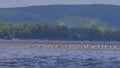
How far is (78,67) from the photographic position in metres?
51.4

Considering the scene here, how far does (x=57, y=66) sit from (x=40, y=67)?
2080 mm

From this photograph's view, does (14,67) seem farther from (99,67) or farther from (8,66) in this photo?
(99,67)

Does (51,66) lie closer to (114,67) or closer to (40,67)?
(40,67)

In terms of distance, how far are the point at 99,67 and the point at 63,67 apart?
3593 millimetres

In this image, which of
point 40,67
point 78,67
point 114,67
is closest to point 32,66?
point 40,67

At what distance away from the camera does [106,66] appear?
53.1 m

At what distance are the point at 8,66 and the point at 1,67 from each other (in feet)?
4.57

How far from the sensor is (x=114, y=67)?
51.8m

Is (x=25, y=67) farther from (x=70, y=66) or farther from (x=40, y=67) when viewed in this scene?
(x=70, y=66)

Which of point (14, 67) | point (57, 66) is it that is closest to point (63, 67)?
point (57, 66)

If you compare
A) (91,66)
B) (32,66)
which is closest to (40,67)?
(32,66)

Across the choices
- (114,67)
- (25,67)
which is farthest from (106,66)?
(25,67)

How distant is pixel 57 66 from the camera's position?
171 ft

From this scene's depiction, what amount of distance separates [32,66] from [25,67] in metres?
1.39
